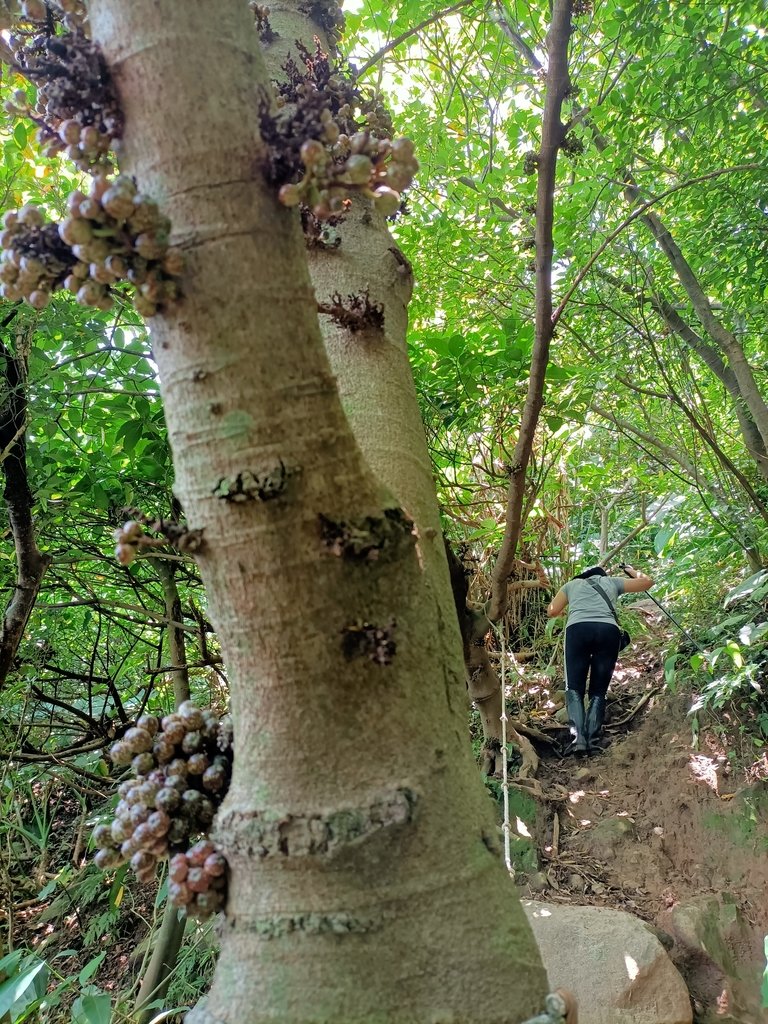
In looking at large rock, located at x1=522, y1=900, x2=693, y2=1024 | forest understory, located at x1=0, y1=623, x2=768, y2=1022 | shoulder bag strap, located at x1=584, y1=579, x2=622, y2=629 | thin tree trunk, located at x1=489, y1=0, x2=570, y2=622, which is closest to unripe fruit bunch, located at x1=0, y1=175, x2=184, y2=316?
thin tree trunk, located at x1=489, y1=0, x2=570, y2=622

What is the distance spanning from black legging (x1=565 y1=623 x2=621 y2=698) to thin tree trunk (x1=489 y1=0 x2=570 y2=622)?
6.23 feet

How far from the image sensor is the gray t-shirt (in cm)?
405

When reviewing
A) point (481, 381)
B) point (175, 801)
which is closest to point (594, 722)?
point (481, 381)

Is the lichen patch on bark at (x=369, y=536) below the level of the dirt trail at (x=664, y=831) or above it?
above

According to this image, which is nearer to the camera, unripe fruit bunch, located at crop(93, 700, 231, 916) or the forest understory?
unripe fruit bunch, located at crop(93, 700, 231, 916)

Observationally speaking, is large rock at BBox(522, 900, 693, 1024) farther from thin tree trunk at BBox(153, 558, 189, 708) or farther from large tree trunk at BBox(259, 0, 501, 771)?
large tree trunk at BBox(259, 0, 501, 771)

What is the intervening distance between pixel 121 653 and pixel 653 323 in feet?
11.7

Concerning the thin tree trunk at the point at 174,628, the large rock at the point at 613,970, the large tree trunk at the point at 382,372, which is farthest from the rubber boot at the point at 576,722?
the large tree trunk at the point at 382,372

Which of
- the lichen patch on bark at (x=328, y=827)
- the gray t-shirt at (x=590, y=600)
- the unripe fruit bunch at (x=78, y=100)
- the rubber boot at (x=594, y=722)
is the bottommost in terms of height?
the rubber boot at (x=594, y=722)

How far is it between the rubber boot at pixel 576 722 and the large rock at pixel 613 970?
1.25 m

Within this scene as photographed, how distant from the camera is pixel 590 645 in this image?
4.04m

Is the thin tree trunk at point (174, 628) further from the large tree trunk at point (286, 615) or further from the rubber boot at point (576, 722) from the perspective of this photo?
the rubber boot at point (576, 722)

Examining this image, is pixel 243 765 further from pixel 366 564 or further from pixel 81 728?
pixel 81 728

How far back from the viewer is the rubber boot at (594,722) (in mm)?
3686
